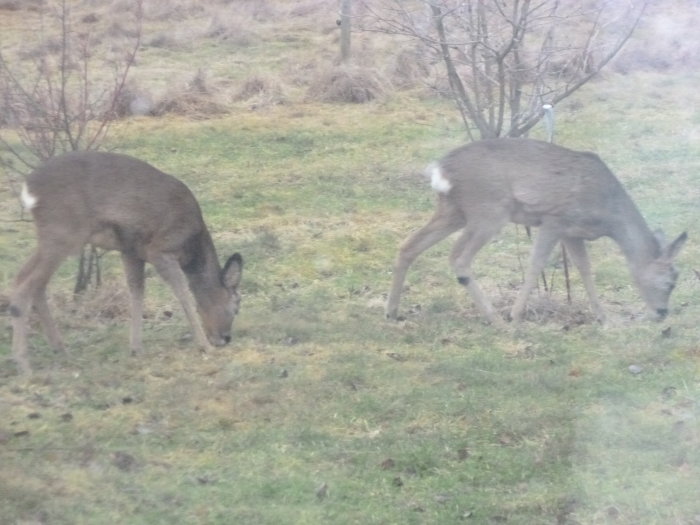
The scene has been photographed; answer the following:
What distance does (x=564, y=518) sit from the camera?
6.58 metres

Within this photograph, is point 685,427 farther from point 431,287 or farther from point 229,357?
point 431,287

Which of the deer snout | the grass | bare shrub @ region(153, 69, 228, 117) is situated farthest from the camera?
bare shrub @ region(153, 69, 228, 117)

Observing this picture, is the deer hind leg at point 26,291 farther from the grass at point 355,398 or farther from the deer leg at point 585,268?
the deer leg at point 585,268

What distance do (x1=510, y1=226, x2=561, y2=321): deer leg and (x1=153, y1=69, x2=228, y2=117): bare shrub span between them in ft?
34.2

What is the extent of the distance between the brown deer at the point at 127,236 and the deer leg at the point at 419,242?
55.9 inches

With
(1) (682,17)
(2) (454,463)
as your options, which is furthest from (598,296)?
(1) (682,17)

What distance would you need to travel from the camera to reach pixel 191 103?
20359 mm

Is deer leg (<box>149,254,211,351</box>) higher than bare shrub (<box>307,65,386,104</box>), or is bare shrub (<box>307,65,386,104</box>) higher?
deer leg (<box>149,254,211,351</box>)

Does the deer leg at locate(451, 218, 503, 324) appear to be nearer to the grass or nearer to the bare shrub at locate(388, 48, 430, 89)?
the grass

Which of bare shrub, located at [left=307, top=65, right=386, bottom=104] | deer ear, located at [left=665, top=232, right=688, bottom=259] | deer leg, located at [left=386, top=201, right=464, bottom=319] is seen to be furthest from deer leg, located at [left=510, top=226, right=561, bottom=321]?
bare shrub, located at [left=307, top=65, right=386, bottom=104]

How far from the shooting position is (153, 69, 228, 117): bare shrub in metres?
20.2

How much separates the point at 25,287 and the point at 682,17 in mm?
21390

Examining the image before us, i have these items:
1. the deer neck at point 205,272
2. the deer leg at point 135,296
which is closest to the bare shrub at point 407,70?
the deer neck at point 205,272

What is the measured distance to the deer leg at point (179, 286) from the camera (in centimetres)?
1003
